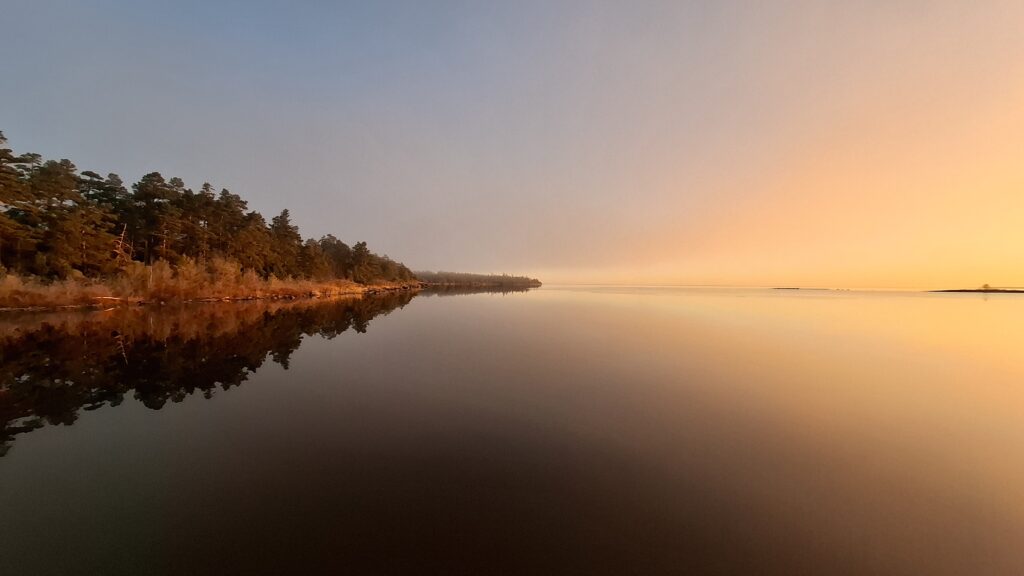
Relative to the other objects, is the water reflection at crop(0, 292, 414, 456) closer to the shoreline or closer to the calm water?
the calm water

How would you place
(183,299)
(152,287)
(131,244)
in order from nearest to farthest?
1. (152,287)
2. (183,299)
3. (131,244)

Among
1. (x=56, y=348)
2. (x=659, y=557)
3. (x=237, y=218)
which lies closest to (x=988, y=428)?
(x=659, y=557)

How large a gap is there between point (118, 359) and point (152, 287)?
33.0 m

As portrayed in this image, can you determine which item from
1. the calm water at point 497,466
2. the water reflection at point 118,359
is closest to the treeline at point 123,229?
the water reflection at point 118,359

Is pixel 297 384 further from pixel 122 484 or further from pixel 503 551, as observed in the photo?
pixel 503 551

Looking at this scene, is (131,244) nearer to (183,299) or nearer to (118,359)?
(183,299)

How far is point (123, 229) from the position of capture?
4459 centimetres

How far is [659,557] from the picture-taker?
4.70m

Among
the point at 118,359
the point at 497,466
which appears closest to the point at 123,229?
the point at 118,359

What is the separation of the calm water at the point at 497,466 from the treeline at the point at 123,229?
29905mm

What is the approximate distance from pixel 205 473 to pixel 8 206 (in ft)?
161

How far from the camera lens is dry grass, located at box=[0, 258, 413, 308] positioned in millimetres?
29281

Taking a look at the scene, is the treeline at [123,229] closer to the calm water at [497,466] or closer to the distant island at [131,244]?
the distant island at [131,244]

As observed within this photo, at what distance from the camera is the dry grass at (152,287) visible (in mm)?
29281
